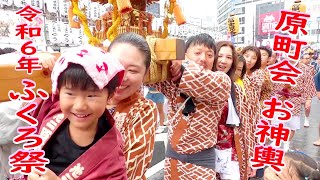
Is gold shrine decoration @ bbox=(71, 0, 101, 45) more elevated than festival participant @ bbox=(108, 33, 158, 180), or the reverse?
gold shrine decoration @ bbox=(71, 0, 101, 45)

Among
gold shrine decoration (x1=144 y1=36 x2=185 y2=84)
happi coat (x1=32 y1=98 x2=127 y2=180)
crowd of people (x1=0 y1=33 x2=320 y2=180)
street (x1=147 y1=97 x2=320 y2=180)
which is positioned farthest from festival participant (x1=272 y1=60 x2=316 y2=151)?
happi coat (x1=32 y1=98 x2=127 y2=180)

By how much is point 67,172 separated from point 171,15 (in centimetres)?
184

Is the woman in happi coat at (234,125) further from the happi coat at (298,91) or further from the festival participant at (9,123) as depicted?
the happi coat at (298,91)

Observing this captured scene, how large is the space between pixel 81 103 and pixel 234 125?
6.05 ft

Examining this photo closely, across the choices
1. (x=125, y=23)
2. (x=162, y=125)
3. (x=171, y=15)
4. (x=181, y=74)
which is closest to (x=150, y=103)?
(x=181, y=74)

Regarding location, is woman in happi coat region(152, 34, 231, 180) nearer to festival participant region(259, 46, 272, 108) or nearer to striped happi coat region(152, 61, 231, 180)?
striped happi coat region(152, 61, 231, 180)

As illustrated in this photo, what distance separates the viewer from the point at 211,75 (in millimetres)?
1969

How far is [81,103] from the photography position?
109cm

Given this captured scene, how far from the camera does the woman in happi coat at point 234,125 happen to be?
8.64 ft

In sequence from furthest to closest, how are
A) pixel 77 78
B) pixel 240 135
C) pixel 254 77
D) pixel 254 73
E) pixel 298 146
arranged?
pixel 298 146, pixel 254 73, pixel 254 77, pixel 240 135, pixel 77 78

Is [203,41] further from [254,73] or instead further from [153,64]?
[254,73]

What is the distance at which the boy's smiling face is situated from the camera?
109 centimetres

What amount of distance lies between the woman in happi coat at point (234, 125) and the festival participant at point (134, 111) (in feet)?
4.08

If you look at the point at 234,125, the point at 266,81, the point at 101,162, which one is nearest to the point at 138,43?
the point at 101,162
